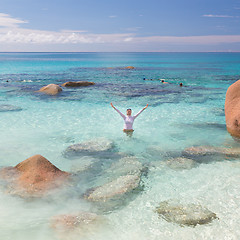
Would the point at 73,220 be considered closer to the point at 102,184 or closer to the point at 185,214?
the point at 102,184

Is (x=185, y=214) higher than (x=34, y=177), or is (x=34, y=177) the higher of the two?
(x=34, y=177)

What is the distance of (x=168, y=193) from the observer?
7398 millimetres

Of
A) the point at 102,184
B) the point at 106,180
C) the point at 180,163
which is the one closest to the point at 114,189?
the point at 102,184

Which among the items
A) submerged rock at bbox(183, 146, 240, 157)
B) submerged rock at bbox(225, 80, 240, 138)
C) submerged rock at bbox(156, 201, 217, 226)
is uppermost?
submerged rock at bbox(225, 80, 240, 138)

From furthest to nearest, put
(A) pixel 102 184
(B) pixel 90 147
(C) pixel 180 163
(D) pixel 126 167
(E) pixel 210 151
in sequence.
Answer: (B) pixel 90 147 < (E) pixel 210 151 < (C) pixel 180 163 < (D) pixel 126 167 < (A) pixel 102 184

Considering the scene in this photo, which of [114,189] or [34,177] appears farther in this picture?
→ [34,177]

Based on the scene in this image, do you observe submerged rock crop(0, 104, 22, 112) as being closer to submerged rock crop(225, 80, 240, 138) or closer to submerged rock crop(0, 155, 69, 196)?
submerged rock crop(0, 155, 69, 196)

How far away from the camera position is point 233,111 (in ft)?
41.2

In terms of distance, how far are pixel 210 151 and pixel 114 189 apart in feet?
15.8

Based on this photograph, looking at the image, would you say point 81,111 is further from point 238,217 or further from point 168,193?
point 238,217

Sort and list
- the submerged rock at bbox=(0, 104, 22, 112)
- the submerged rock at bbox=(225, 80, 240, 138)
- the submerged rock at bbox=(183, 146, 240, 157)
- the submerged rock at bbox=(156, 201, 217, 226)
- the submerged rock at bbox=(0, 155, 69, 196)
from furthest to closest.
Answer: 1. the submerged rock at bbox=(0, 104, 22, 112)
2. the submerged rock at bbox=(225, 80, 240, 138)
3. the submerged rock at bbox=(183, 146, 240, 157)
4. the submerged rock at bbox=(0, 155, 69, 196)
5. the submerged rock at bbox=(156, 201, 217, 226)

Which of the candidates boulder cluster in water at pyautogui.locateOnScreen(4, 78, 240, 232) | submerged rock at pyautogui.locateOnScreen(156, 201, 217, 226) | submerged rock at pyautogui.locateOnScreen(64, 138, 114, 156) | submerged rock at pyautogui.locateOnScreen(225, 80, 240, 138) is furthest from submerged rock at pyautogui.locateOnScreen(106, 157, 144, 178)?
submerged rock at pyautogui.locateOnScreen(225, 80, 240, 138)

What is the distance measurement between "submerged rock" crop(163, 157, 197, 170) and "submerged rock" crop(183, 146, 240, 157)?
2.78 ft

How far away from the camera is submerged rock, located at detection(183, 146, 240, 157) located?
33.0 feet
